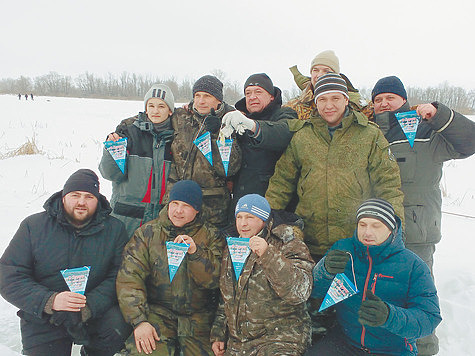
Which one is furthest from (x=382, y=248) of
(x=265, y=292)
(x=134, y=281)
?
(x=134, y=281)

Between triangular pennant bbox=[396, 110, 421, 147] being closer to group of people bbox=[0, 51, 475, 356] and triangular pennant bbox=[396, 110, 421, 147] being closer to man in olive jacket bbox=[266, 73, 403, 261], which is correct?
group of people bbox=[0, 51, 475, 356]

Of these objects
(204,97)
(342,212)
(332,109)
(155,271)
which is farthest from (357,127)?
(155,271)

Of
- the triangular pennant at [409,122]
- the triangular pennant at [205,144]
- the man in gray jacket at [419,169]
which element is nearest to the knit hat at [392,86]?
the man in gray jacket at [419,169]

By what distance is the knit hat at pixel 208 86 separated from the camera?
12.9 ft

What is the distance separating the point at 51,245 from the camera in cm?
327

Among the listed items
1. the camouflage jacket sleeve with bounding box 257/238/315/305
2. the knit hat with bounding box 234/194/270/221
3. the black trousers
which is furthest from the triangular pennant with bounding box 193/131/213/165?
the black trousers

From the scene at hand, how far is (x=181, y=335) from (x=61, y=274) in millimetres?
1237

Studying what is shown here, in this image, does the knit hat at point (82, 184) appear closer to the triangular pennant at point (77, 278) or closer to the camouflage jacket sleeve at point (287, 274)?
the triangular pennant at point (77, 278)

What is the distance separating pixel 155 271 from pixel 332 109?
2266mm

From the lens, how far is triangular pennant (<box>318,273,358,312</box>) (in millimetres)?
2689

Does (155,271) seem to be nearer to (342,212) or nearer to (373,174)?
(342,212)

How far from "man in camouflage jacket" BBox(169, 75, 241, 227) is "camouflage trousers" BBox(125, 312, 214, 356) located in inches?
41.8

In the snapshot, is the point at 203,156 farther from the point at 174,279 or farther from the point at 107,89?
the point at 107,89

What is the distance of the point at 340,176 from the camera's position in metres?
3.29
